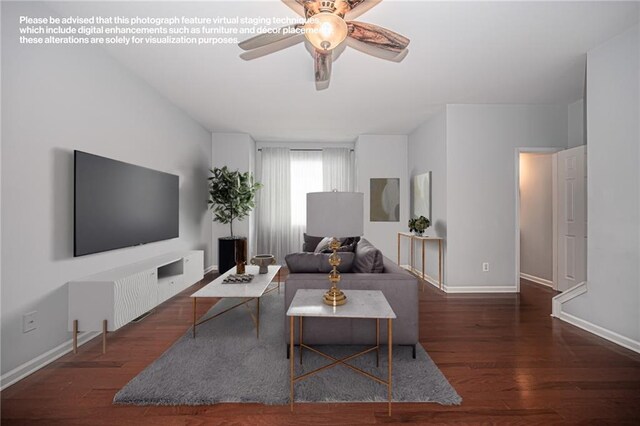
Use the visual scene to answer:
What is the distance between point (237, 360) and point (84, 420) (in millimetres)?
889

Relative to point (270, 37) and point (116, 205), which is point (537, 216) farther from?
point (116, 205)

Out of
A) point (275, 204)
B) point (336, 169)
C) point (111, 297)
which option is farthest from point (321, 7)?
point (275, 204)

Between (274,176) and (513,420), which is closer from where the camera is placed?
(513,420)

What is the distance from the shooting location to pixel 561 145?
4.09 metres

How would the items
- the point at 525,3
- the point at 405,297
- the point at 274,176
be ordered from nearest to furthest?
1. the point at 525,3
2. the point at 405,297
3. the point at 274,176

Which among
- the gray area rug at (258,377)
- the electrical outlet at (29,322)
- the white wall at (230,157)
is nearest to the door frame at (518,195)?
the gray area rug at (258,377)

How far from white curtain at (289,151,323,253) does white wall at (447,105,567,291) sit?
2761 mm

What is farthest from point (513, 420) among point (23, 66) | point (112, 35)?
point (112, 35)

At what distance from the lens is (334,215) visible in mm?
1768

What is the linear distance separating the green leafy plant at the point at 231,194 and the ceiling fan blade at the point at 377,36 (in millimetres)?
3510

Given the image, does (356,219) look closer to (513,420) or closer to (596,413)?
(513,420)

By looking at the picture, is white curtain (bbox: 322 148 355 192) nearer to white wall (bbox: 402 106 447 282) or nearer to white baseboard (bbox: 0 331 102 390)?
white wall (bbox: 402 106 447 282)

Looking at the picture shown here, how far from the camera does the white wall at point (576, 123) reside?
12.9ft

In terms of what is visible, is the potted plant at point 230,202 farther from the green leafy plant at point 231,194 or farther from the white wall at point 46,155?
the white wall at point 46,155
